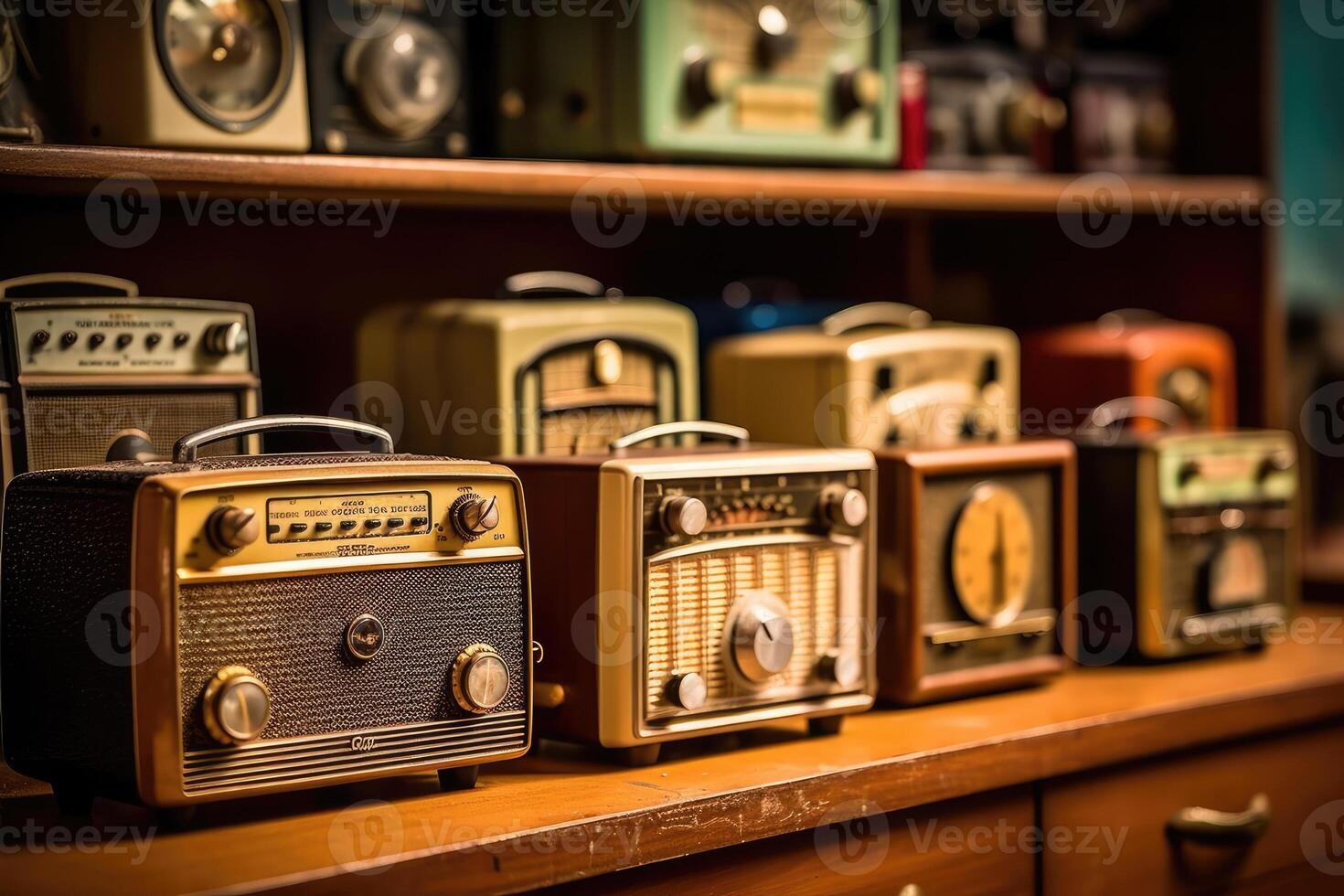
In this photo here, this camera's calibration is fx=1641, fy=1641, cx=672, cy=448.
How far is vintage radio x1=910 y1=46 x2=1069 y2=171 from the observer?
1994 mm

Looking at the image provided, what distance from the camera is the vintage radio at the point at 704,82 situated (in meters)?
1.67

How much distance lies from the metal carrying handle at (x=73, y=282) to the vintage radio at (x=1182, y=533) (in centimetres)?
105

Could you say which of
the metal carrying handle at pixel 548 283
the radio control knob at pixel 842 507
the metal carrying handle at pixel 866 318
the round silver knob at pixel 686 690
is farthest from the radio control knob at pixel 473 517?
the metal carrying handle at pixel 866 318

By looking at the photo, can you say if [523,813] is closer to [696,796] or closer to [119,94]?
[696,796]

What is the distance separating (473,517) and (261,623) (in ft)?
0.60

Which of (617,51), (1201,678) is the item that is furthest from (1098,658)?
(617,51)

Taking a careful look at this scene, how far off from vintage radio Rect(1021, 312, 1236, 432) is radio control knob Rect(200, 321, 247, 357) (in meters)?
1.02

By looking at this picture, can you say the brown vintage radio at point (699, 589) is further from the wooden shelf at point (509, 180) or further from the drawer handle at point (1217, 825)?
the drawer handle at point (1217, 825)

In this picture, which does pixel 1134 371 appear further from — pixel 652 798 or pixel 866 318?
pixel 652 798

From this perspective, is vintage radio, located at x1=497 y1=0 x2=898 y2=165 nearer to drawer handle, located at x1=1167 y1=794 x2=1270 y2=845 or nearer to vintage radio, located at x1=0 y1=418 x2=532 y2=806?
vintage radio, located at x1=0 y1=418 x2=532 y2=806

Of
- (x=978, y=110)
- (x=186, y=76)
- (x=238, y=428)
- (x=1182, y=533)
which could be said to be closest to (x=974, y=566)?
(x=1182, y=533)

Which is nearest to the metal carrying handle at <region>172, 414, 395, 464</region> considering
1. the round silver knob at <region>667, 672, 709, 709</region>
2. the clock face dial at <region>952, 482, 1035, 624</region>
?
the round silver knob at <region>667, 672, 709, 709</region>

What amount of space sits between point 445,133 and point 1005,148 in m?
0.78

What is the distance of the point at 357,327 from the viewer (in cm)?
182
